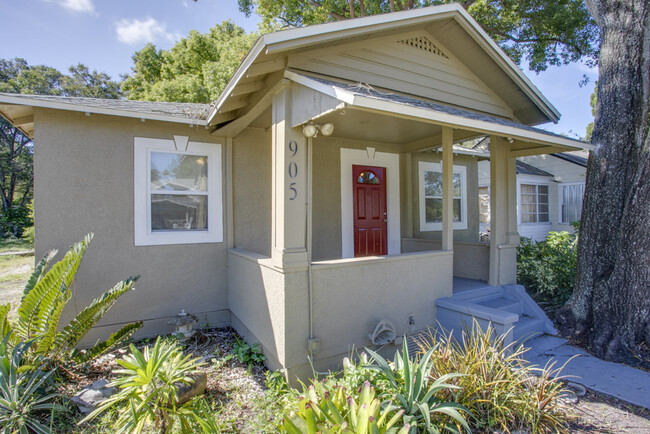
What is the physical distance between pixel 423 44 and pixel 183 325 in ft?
18.5

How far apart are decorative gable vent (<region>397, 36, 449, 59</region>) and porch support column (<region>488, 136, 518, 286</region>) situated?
1701 millimetres

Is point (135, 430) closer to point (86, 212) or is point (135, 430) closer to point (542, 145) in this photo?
point (86, 212)

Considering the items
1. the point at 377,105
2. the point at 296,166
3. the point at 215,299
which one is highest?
the point at 377,105

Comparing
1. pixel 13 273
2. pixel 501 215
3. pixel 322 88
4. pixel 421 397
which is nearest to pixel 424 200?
pixel 501 215

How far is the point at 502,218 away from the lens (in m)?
5.63

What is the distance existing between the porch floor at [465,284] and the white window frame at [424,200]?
1.52m

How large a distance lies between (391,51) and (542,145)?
3.02 metres

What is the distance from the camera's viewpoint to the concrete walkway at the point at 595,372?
349cm

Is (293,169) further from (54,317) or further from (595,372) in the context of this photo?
(595,372)

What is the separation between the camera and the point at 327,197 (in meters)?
6.14

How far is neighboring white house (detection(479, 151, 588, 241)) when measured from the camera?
13.6m

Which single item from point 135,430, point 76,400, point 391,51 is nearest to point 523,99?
point 391,51

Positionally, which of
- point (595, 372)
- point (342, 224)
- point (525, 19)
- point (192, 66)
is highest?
point (192, 66)

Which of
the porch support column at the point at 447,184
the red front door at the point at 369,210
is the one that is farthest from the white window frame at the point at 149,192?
the porch support column at the point at 447,184
